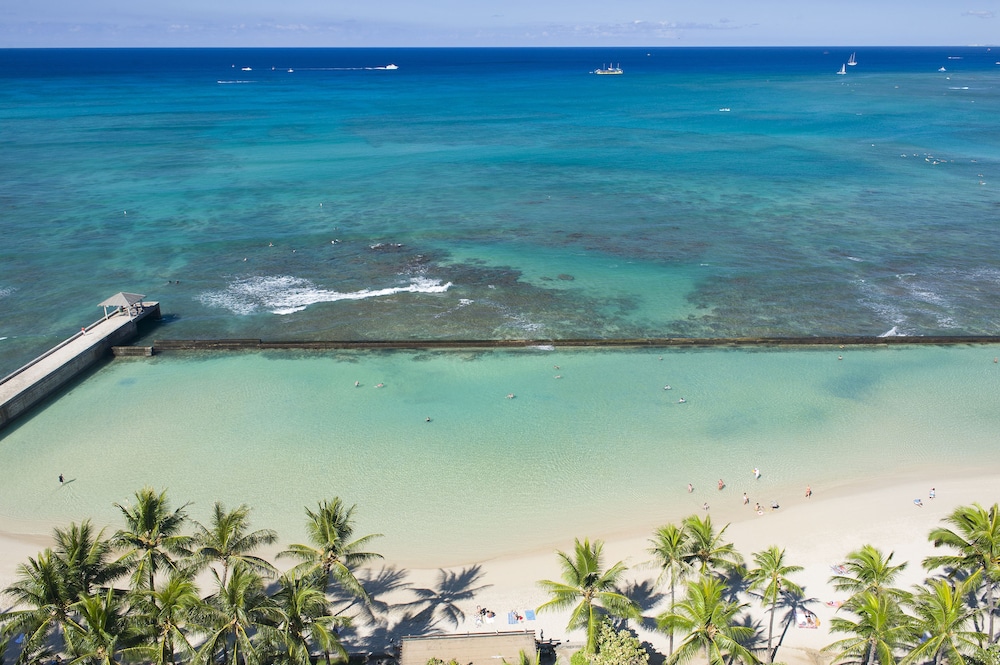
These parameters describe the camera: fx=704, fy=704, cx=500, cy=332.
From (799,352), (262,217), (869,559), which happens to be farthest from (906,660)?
(262,217)

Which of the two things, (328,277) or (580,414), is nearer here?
(580,414)

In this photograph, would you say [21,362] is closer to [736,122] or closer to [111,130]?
[111,130]

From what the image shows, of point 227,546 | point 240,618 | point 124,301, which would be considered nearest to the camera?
point 240,618

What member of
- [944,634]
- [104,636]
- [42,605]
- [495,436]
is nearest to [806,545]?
[944,634]

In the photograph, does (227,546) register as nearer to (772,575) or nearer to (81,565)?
(81,565)

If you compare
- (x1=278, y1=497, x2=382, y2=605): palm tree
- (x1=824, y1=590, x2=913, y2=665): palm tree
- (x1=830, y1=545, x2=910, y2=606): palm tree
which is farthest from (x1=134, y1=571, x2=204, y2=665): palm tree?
(x1=830, y1=545, x2=910, y2=606): palm tree

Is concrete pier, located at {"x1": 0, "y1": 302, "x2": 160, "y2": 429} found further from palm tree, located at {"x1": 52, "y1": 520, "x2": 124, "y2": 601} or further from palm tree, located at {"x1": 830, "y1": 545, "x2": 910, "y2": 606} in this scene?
palm tree, located at {"x1": 830, "y1": 545, "x2": 910, "y2": 606}
